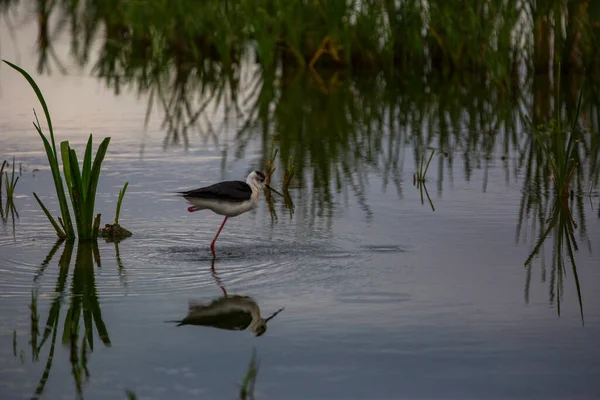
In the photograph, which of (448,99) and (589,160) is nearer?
(589,160)

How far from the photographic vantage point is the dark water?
15.2ft

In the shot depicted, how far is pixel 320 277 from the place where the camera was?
620 cm

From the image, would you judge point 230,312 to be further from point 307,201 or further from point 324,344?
point 307,201

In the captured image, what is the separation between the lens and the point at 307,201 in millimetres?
8375

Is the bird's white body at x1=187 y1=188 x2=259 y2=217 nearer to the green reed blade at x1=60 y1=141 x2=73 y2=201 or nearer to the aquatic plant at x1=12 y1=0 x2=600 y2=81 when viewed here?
the green reed blade at x1=60 y1=141 x2=73 y2=201

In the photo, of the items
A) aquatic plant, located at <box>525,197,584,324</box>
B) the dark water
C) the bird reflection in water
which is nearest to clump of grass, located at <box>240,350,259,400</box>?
the dark water

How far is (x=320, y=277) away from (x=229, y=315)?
2.75 feet

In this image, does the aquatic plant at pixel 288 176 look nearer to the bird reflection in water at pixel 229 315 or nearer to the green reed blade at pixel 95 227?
the green reed blade at pixel 95 227

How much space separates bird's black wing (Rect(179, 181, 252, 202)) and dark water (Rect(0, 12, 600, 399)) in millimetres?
323

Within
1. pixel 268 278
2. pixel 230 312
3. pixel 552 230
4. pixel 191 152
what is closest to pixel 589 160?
pixel 552 230

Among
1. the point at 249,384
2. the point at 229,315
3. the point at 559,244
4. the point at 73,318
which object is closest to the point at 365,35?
the point at 559,244

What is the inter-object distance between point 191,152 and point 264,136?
0.99 meters

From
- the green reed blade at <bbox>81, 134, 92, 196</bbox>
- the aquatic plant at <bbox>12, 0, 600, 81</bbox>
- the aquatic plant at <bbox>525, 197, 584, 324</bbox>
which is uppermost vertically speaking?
the aquatic plant at <bbox>12, 0, 600, 81</bbox>

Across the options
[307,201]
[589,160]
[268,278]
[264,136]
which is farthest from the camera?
[264,136]
